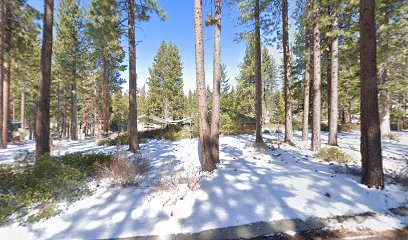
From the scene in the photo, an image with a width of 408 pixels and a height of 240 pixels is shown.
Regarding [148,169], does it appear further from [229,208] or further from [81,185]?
[229,208]

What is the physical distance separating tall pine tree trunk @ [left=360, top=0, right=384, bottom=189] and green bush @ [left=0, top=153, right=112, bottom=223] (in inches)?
242

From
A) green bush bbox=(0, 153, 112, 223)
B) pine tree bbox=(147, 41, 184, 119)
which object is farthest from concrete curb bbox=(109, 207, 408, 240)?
pine tree bbox=(147, 41, 184, 119)

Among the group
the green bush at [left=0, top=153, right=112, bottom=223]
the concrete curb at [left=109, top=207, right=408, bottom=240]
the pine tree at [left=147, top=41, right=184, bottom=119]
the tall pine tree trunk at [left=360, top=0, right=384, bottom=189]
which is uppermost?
the pine tree at [left=147, top=41, right=184, bottom=119]

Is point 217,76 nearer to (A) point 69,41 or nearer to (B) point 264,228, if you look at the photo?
(B) point 264,228

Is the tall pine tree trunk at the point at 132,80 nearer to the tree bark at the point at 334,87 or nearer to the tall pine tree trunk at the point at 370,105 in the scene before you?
the tall pine tree trunk at the point at 370,105

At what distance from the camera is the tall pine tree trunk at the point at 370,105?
14.9ft

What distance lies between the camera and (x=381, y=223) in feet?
10.9

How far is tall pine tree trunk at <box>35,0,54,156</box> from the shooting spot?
6.23 metres

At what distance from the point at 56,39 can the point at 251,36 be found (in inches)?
823

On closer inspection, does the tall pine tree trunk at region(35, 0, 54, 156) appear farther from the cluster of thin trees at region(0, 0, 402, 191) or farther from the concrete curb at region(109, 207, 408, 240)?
the concrete curb at region(109, 207, 408, 240)

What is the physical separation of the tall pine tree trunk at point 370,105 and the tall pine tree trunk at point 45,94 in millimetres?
8500

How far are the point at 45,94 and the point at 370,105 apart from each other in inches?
342

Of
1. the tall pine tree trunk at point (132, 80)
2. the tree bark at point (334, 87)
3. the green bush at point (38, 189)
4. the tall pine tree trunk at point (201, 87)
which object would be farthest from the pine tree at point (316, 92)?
the green bush at point (38, 189)

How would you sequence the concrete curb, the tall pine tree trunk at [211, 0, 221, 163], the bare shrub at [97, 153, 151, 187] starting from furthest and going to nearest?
the tall pine tree trunk at [211, 0, 221, 163] → the bare shrub at [97, 153, 151, 187] → the concrete curb
